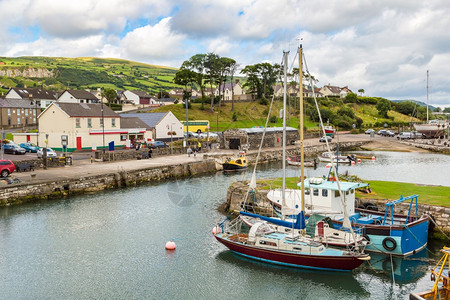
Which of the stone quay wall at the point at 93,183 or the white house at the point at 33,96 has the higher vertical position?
the white house at the point at 33,96

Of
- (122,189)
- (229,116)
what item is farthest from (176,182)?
(229,116)

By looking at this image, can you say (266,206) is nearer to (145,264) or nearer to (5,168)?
A: (145,264)

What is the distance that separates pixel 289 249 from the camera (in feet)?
74.0

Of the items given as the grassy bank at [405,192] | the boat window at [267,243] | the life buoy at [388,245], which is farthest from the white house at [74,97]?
the life buoy at [388,245]

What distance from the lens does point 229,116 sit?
4483 inches

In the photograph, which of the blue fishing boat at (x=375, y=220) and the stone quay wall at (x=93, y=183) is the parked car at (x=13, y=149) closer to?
the stone quay wall at (x=93, y=183)

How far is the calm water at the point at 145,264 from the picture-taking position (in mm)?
20594

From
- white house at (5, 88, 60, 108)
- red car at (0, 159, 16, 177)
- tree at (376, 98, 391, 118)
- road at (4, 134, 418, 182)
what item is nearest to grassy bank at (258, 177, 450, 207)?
road at (4, 134, 418, 182)

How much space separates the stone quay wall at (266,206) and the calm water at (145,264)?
156cm

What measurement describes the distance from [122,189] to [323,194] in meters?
25.3

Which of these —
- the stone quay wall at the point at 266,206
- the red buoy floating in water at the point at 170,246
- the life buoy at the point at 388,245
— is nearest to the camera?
the life buoy at the point at 388,245

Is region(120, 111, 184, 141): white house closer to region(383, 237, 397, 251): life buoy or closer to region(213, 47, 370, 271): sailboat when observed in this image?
region(213, 47, 370, 271): sailboat

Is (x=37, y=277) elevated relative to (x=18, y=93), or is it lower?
lower

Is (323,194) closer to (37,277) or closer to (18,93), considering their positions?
(37,277)
